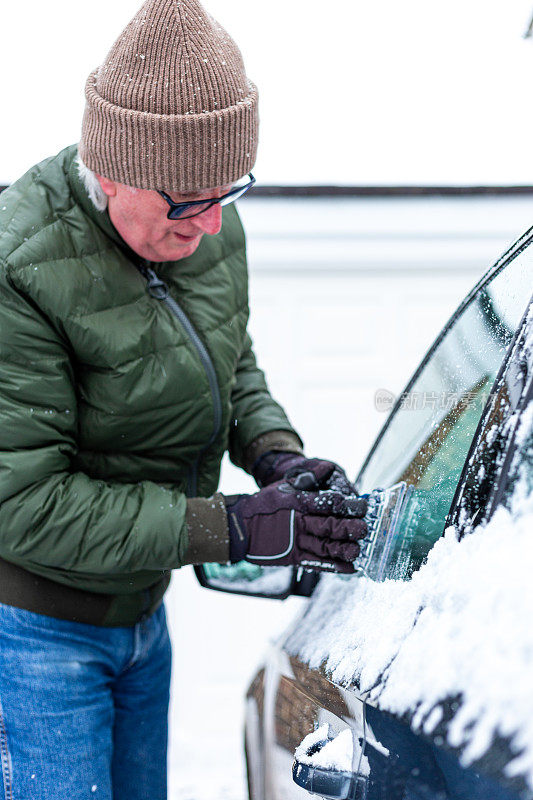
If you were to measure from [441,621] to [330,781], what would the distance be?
0.32m

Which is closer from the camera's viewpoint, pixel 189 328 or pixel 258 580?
pixel 189 328

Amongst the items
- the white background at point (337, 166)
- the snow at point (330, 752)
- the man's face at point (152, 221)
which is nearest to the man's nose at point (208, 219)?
the man's face at point (152, 221)

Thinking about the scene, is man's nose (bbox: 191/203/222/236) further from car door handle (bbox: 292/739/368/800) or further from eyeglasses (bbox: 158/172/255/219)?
car door handle (bbox: 292/739/368/800)

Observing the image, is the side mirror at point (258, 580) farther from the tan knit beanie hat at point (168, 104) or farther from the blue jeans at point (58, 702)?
the tan knit beanie hat at point (168, 104)

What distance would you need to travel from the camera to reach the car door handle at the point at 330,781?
45.3 inches

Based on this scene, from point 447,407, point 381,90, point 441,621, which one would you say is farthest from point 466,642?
point 381,90

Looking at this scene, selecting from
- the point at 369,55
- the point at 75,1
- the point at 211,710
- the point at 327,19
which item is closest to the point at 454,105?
the point at 369,55

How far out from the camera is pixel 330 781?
118 centimetres

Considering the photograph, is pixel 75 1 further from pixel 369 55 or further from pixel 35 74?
pixel 369 55

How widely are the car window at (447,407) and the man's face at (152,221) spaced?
52cm

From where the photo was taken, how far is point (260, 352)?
12.8ft

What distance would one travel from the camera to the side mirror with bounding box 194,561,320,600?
2049mm

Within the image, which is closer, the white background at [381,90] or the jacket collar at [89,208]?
the jacket collar at [89,208]

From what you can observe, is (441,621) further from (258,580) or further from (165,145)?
(258,580)
